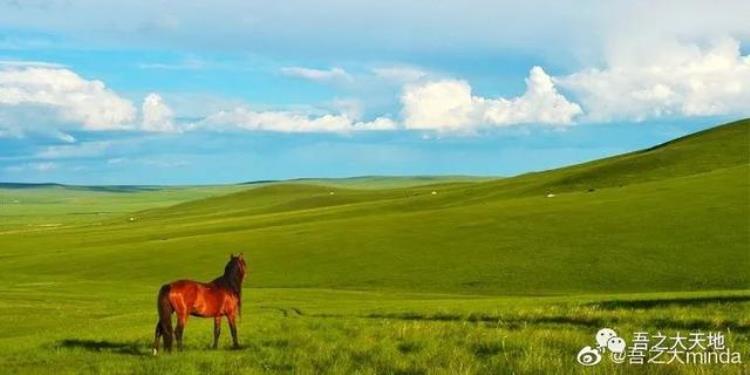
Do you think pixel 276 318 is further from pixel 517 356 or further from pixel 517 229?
pixel 517 229

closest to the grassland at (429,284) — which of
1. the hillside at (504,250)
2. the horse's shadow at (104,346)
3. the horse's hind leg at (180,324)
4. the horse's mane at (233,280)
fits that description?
the horse's shadow at (104,346)

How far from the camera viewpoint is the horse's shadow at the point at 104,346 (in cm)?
2178

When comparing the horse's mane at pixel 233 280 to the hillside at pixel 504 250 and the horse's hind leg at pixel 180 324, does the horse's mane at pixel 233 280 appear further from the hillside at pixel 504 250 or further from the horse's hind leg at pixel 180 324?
the hillside at pixel 504 250

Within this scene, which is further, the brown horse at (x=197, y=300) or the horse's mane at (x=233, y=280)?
the horse's mane at (x=233, y=280)

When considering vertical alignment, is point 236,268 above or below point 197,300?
above

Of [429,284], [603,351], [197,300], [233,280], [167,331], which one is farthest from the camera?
[429,284]

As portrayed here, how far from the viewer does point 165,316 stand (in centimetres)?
2002

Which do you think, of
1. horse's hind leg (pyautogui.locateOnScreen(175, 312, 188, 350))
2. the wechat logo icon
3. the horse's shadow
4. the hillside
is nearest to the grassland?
the horse's shadow

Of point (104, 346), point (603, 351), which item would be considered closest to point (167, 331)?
point (104, 346)

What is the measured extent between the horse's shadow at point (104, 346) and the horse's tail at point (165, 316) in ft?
3.81

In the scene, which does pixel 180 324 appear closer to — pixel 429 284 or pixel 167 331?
pixel 167 331

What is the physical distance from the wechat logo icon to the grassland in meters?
0.34

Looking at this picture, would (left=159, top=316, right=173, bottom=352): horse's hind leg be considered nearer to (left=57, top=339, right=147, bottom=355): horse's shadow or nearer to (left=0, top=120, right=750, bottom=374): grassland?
(left=0, top=120, right=750, bottom=374): grassland

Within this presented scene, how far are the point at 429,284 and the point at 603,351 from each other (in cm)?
3682
